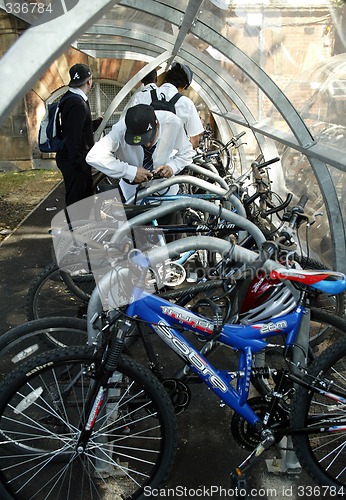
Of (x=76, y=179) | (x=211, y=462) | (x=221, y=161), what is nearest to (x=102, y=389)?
(x=211, y=462)

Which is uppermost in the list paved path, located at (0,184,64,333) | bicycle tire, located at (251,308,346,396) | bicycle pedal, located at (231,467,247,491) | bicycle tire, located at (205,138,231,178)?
bicycle tire, located at (205,138,231,178)

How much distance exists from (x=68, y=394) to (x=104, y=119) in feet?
22.3

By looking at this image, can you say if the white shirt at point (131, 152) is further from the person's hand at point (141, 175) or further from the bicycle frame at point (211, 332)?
the bicycle frame at point (211, 332)

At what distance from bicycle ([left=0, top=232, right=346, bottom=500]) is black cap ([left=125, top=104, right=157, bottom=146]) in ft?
3.61

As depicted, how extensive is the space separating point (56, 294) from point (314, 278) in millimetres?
2143

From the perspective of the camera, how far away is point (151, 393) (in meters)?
2.24

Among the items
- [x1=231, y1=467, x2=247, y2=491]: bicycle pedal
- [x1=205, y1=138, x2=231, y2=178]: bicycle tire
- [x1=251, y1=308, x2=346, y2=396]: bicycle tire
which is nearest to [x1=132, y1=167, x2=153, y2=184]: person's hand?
[x1=251, y1=308, x2=346, y2=396]: bicycle tire

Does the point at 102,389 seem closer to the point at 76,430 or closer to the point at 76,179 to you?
the point at 76,430

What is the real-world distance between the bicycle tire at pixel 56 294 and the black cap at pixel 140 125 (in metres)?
0.99

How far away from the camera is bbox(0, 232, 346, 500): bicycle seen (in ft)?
7.33

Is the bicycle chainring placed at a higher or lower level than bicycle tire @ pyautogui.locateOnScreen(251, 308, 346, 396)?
lower

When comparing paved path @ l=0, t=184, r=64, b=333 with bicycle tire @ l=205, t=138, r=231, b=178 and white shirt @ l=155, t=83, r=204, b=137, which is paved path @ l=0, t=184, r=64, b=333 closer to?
white shirt @ l=155, t=83, r=204, b=137

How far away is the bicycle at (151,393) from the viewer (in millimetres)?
2234

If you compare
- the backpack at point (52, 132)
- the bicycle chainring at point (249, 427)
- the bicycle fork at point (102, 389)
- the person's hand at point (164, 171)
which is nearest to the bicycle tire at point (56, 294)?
the person's hand at point (164, 171)
